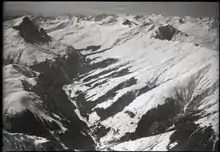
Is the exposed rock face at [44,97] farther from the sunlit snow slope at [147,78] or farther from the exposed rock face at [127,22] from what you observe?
the exposed rock face at [127,22]

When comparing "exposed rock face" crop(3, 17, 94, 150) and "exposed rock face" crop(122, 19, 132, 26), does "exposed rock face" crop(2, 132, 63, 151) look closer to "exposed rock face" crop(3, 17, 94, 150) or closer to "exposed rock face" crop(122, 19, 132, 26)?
"exposed rock face" crop(3, 17, 94, 150)

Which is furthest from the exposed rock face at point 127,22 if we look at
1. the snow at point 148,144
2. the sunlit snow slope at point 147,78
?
the snow at point 148,144

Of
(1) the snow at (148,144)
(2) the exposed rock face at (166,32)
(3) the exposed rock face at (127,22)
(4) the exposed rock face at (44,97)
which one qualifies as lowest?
(1) the snow at (148,144)

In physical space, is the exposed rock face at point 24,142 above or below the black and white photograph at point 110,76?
below

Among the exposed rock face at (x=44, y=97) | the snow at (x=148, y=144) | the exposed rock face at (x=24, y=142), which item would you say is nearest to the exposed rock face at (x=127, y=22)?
the exposed rock face at (x=44, y=97)

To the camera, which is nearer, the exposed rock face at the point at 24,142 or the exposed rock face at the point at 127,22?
the exposed rock face at the point at 24,142

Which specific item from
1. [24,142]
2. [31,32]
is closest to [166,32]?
[31,32]

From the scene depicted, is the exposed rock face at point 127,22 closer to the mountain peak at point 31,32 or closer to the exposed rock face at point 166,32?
the exposed rock face at point 166,32

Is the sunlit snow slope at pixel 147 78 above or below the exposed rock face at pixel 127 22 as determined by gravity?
below

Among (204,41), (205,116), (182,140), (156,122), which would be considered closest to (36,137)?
(156,122)

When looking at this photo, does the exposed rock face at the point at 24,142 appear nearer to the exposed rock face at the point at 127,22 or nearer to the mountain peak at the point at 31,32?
the mountain peak at the point at 31,32

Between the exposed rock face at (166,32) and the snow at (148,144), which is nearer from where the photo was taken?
the snow at (148,144)
